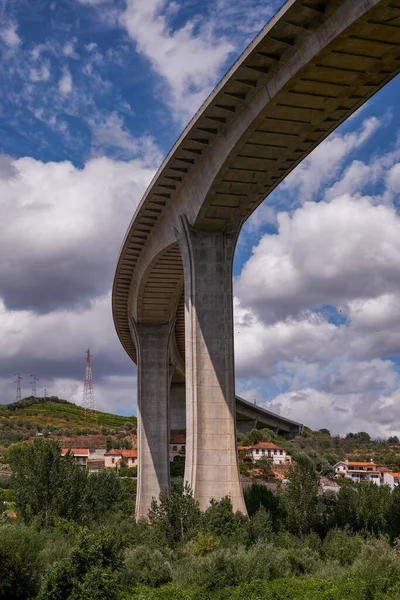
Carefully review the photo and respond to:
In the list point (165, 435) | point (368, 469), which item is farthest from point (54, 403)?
point (165, 435)

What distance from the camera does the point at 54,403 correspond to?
17162 centimetres

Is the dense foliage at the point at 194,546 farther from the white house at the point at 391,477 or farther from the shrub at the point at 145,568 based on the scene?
the white house at the point at 391,477

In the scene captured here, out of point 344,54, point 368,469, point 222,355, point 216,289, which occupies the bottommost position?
point 368,469

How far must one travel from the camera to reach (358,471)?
91.0 meters

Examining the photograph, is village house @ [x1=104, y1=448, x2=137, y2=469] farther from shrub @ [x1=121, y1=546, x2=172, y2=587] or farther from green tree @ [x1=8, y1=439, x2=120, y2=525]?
shrub @ [x1=121, y1=546, x2=172, y2=587]

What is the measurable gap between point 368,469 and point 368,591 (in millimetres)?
79886

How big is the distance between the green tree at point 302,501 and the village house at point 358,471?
186 feet

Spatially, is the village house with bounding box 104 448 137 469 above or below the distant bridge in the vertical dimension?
below

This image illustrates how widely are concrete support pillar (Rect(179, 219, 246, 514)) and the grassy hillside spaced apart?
7363 cm

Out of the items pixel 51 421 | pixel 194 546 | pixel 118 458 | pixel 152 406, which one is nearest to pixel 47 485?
pixel 194 546

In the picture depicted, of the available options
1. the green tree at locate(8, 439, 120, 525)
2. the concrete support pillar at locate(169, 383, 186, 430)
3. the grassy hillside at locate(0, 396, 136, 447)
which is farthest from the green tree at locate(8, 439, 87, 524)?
the grassy hillside at locate(0, 396, 136, 447)

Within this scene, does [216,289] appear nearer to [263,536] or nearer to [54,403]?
[263,536]

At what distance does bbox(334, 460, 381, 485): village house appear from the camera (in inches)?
3548

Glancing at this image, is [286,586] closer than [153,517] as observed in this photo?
Yes
